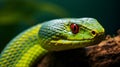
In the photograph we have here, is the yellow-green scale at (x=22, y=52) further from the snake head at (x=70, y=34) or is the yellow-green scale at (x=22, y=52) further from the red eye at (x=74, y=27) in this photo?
the red eye at (x=74, y=27)

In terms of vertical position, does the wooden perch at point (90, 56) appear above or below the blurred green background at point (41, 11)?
above

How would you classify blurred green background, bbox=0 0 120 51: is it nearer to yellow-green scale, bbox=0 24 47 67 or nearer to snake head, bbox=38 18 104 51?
yellow-green scale, bbox=0 24 47 67

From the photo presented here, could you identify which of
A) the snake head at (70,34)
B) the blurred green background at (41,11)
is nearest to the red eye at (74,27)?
the snake head at (70,34)

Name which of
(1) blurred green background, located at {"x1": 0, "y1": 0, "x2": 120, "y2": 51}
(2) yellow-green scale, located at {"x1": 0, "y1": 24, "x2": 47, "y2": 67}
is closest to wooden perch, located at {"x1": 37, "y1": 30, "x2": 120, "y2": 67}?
(2) yellow-green scale, located at {"x1": 0, "y1": 24, "x2": 47, "y2": 67}

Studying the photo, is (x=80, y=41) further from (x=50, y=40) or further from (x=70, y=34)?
(x=50, y=40)

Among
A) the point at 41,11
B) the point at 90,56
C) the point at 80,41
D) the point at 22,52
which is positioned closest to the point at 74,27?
the point at 80,41

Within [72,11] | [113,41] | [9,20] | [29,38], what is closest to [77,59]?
[113,41]

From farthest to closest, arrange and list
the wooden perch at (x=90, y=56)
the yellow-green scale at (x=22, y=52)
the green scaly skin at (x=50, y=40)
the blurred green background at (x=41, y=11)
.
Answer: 1. the blurred green background at (x=41, y=11)
2. the yellow-green scale at (x=22, y=52)
3. the green scaly skin at (x=50, y=40)
4. the wooden perch at (x=90, y=56)
